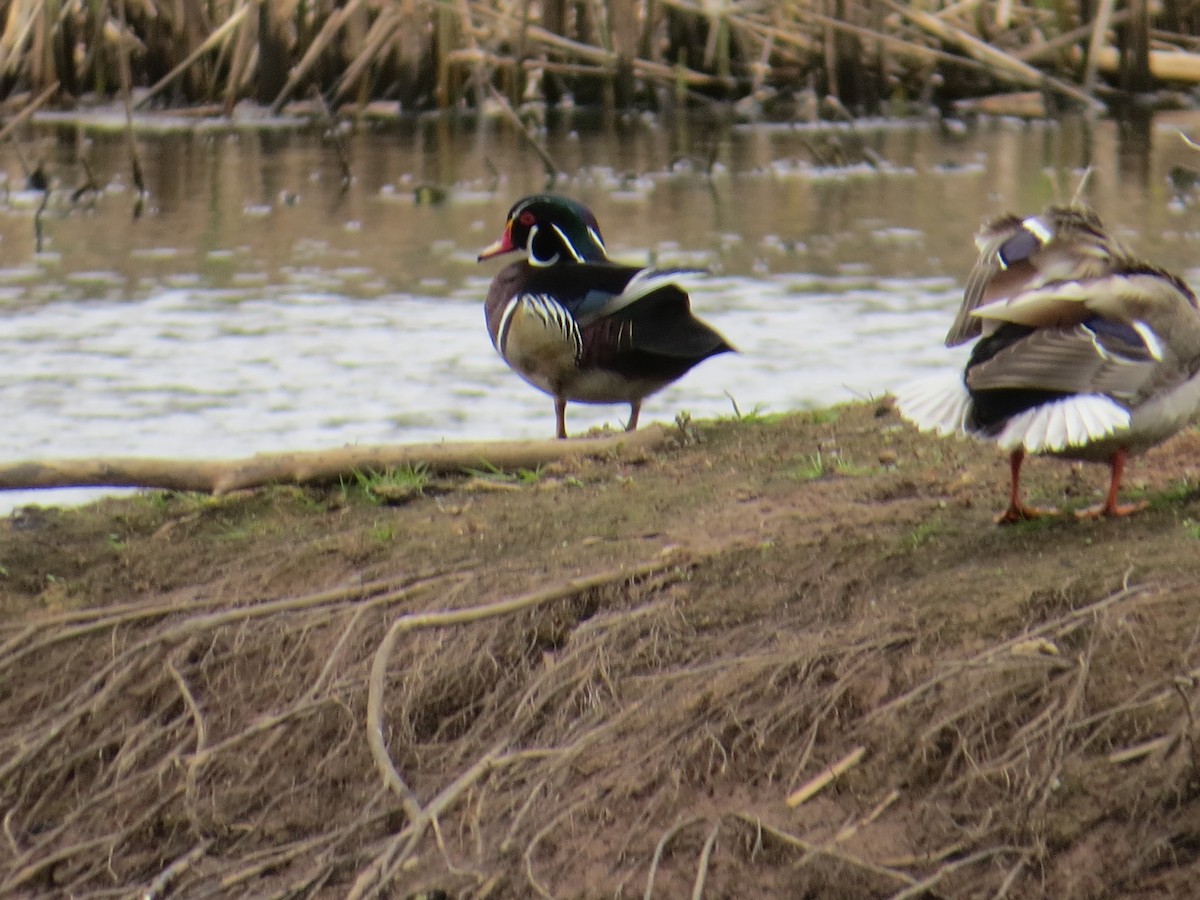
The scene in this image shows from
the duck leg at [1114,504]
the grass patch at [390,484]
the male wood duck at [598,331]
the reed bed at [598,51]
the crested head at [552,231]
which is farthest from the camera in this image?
the reed bed at [598,51]

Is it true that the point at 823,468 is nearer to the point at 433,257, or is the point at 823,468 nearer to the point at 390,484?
the point at 390,484

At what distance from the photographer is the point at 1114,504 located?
411 centimetres

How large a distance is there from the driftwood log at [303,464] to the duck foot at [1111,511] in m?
1.56

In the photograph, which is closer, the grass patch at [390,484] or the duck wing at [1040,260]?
the duck wing at [1040,260]

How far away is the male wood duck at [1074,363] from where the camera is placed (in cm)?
376

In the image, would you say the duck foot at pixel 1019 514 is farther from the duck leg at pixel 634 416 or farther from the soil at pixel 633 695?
the duck leg at pixel 634 416

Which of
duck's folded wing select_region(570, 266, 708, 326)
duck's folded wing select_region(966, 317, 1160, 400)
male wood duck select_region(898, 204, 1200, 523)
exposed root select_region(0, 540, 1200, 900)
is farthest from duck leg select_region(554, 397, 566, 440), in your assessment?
duck's folded wing select_region(966, 317, 1160, 400)

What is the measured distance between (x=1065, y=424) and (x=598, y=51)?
11896 millimetres

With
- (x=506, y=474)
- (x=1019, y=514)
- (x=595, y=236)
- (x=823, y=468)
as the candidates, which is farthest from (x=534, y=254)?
(x=1019, y=514)

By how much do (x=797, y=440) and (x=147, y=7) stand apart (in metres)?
11.0

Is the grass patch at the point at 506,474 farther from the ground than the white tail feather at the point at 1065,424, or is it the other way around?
the white tail feather at the point at 1065,424

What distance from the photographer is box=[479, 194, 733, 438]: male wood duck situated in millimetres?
5977

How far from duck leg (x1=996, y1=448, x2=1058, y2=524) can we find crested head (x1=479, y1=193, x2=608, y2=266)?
283 cm

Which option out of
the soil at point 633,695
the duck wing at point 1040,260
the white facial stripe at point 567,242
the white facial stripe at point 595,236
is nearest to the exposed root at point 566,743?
the soil at point 633,695
